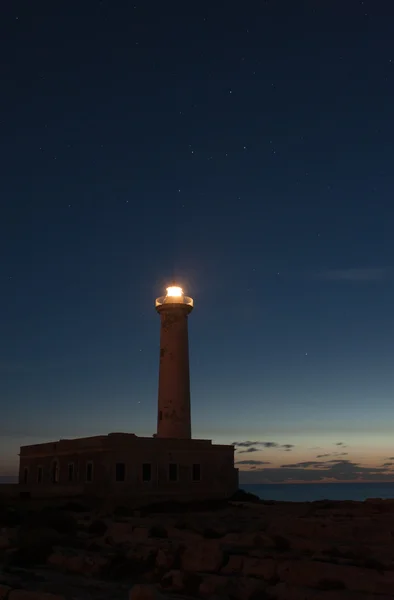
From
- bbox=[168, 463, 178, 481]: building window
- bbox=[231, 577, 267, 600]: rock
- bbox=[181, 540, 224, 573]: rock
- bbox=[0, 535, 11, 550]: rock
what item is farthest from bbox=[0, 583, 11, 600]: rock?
bbox=[168, 463, 178, 481]: building window

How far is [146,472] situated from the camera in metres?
28.5

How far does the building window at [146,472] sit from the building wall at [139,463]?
111mm

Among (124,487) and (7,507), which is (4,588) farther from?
(124,487)

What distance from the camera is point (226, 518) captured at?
23.1 meters

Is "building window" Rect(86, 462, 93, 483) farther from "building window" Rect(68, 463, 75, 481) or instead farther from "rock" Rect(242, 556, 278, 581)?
"rock" Rect(242, 556, 278, 581)

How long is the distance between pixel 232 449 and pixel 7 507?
12561 mm

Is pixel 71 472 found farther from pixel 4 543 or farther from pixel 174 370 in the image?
pixel 4 543

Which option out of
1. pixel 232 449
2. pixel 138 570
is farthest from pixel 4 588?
pixel 232 449

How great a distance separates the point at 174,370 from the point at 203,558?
20.5m

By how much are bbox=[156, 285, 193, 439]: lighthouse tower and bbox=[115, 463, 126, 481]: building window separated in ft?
17.2

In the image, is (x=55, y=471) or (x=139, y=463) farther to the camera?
(x=55, y=471)

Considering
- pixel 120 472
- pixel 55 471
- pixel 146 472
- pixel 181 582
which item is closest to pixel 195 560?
pixel 181 582

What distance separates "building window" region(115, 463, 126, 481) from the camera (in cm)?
2769

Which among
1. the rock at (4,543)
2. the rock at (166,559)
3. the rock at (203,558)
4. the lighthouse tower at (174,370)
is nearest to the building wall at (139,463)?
the lighthouse tower at (174,370)
